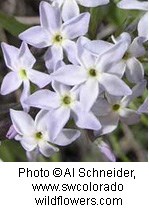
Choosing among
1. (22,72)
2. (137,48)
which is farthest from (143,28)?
(22,72)

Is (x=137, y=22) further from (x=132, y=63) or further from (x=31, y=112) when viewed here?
(x=31, y=112)

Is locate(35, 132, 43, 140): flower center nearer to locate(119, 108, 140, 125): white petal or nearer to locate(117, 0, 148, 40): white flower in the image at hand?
locate(119, 108, 140, 125): white petal

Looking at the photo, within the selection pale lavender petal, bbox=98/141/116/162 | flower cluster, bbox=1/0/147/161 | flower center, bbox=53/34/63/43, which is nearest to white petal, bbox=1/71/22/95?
flower cluster, bbox=1/0/147/161

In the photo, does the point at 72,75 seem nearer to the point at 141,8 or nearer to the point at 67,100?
the point at 67,100

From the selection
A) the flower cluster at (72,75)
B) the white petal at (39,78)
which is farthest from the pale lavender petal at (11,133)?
the white petal at (39,78)

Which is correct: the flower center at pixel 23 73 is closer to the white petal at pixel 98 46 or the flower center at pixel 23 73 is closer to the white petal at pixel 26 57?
the white petal at pixel 26 57

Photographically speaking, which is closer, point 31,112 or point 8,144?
point 31,112
